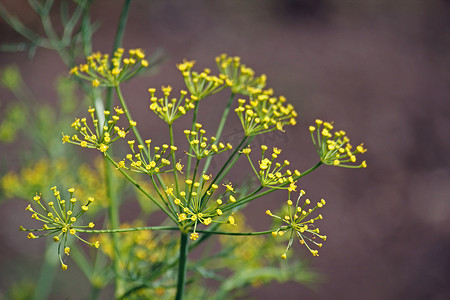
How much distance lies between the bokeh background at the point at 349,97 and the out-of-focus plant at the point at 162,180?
12.9 ft

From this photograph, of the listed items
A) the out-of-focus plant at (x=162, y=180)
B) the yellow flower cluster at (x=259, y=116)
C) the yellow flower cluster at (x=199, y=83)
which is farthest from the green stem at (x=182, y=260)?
the yellow flower cluster at (x=199, y=83)

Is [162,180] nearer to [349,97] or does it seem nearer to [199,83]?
[199,83]

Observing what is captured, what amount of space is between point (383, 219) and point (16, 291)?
6.03 meters

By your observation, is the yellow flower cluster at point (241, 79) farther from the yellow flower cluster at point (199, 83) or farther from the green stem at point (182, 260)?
the green stem at point (182, 260)

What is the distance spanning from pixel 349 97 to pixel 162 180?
713 cm

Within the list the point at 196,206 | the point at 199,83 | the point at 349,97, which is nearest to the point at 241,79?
the point at 199,83

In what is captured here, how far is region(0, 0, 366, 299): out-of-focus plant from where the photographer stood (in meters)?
2.10

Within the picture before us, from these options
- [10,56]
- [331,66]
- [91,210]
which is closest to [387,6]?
[331,66]

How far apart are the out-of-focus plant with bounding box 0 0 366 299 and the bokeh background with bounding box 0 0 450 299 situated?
3929 millimetres

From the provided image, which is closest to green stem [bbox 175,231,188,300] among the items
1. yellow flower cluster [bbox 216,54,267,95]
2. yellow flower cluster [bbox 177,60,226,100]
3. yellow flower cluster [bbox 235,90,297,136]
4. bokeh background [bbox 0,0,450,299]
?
yellow flower cluster [bbox 235,90,297,136]

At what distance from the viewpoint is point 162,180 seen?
3029mm

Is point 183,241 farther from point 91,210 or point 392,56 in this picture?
point 392,56

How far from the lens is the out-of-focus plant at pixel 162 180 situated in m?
2.10

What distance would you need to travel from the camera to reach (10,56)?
32.7 ft
